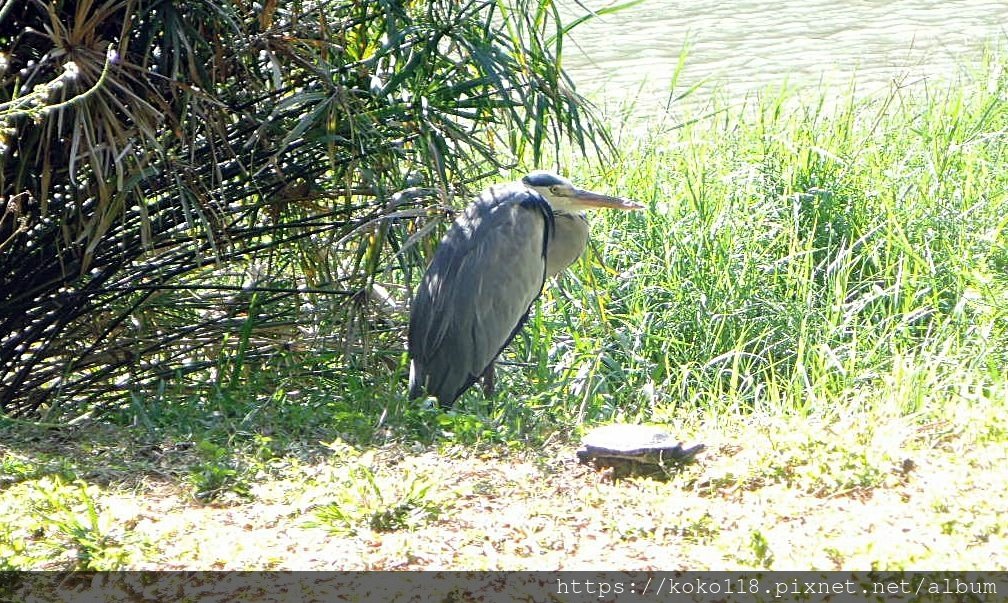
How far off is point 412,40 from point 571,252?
1184 mm

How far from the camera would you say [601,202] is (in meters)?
5.23

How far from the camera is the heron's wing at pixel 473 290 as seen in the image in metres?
4.93

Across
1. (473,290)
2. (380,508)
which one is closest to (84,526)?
(380,508)

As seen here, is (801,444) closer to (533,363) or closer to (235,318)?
(533,363)

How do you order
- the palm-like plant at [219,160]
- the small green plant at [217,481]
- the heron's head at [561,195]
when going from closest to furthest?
the small green plant at [217,481] → the palm-like plant at [219,160] → the heron's head at [561,195]

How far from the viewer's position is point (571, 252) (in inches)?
212

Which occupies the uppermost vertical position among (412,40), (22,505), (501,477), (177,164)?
(412,40)

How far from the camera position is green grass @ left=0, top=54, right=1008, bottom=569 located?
308 centimetres

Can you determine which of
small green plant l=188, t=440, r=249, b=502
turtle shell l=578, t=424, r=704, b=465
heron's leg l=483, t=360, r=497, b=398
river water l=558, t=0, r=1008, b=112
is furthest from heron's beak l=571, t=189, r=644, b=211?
river water l=558, t=0, r=1008, b=112

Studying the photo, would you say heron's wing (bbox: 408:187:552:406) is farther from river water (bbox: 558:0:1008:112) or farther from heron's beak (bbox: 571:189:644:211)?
river water (bbox: 558:0:1008:112)

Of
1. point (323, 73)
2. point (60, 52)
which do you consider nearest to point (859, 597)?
point (323, 73)

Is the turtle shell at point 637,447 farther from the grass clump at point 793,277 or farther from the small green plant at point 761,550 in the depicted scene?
the grass clump at point 793,277

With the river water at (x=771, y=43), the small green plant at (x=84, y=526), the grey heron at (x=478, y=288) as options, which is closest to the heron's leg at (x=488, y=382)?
the grey heron at (x=478, y=288)

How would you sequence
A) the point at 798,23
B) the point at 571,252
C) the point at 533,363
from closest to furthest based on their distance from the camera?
the point at 571,252, the point at 533,363, the point at 798,23
